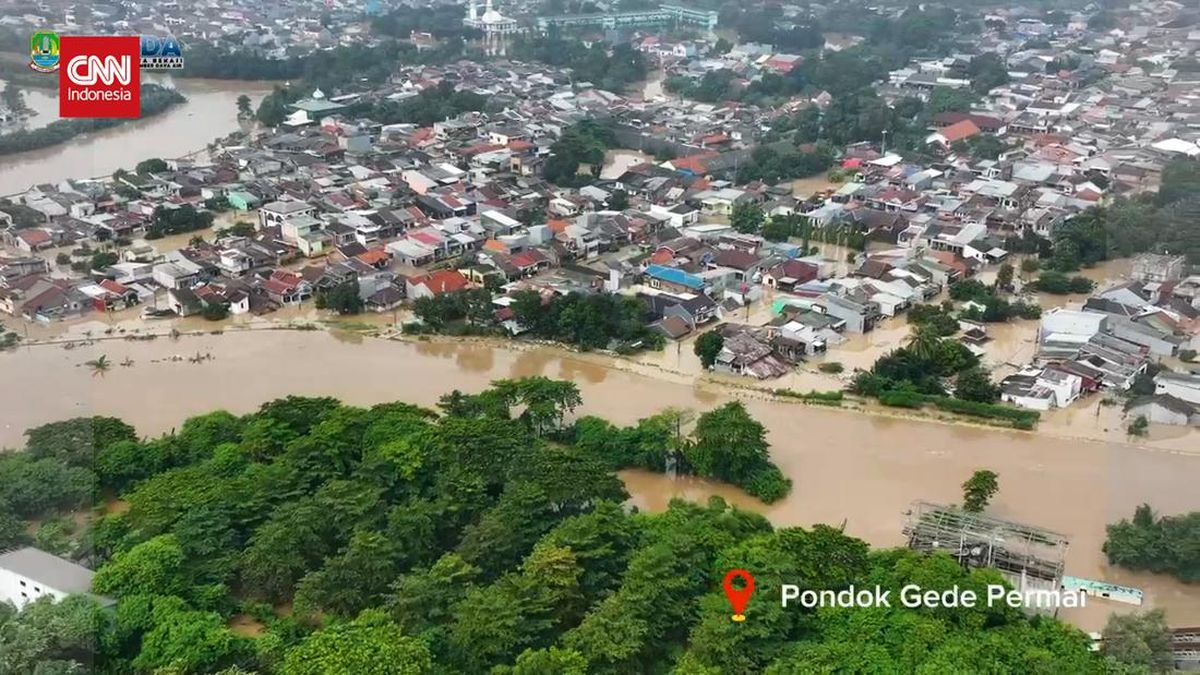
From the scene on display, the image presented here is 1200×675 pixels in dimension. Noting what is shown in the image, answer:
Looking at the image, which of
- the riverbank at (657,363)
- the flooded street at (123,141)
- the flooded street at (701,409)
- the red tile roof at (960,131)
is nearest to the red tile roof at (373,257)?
the riverbank at (657,363)

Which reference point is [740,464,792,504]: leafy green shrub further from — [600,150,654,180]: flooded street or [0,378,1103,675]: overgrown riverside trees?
[600,150,654,180]: flooded street

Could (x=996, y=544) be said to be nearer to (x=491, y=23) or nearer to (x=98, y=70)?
(x=98, y=70)

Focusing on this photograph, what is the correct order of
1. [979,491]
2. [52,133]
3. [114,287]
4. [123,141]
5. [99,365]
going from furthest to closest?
[123,141] < [52,133] < [114,287] < [99,365] < [979,491]

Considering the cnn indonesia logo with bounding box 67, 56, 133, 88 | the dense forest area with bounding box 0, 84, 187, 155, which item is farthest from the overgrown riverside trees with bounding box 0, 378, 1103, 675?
the dense forest area with bounding box 0, 84, 187, 155

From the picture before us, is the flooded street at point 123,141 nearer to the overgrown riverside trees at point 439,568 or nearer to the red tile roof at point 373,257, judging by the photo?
the red tile roof at point 373,257

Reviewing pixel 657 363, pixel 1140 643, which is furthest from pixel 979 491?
pixel 657 363
